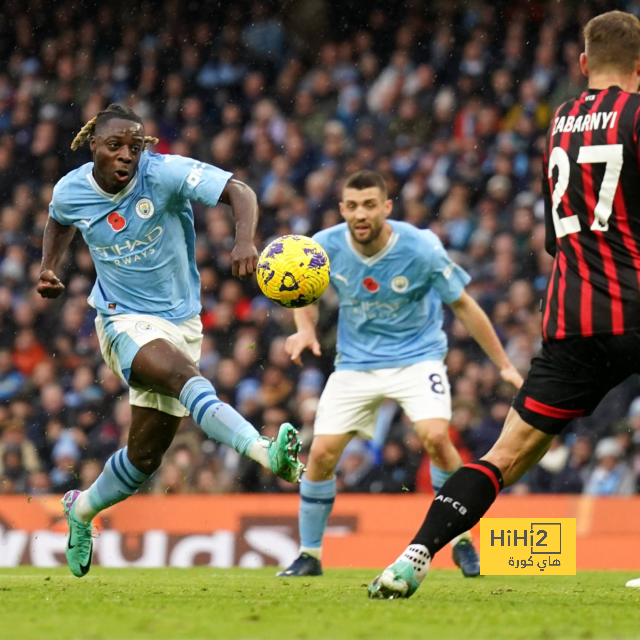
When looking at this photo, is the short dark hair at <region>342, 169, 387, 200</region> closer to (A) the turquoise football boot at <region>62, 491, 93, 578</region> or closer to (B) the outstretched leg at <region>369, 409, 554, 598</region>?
(A) the turquoise football boot at <region>62, 491, 93, 578</region>

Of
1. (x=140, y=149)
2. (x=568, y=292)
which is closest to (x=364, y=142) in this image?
(x=140, y=149)

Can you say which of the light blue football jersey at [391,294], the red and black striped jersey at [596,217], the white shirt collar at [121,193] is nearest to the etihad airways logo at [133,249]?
the white shirt collar at [121,193]

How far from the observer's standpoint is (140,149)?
5.95 metres

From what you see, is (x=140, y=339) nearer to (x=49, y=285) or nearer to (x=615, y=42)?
(x=49, y=285)

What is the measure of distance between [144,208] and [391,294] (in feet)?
7.52

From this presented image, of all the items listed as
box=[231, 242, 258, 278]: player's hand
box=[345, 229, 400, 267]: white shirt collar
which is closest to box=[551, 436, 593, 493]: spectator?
box=[345, 229, 400, 267]: white shirt collar

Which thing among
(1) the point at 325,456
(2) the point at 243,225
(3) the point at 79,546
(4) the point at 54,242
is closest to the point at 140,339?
(2) the point at 243,225

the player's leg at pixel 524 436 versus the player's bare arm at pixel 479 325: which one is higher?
the player's bare arm at pixel 479 325

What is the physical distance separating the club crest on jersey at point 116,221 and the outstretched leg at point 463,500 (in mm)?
2359

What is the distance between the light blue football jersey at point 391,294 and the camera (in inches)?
299

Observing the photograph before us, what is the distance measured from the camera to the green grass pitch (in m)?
3.66

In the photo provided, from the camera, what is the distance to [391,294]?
7699mm

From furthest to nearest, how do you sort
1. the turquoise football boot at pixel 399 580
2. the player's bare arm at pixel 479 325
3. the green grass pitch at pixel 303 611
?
the player's bare arm at pixel 479 325 < the turquoise football boot at pixel 399 580 < the green grass pitch at pixel 303 611

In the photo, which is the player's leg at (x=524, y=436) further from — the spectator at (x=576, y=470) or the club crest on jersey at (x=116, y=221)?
the spectator at (x=576, y=470)
